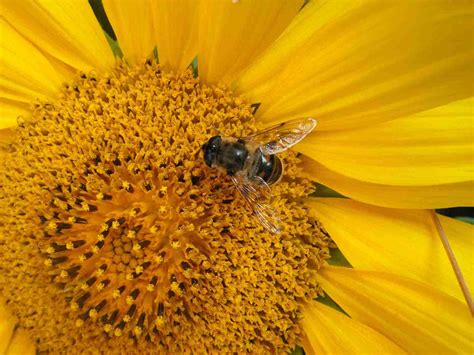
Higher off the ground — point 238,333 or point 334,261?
point 334,261

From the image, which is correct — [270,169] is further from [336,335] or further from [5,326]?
[5,326]

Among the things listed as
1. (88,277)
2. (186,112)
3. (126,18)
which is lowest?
(88,277)

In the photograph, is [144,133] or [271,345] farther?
[271,345]

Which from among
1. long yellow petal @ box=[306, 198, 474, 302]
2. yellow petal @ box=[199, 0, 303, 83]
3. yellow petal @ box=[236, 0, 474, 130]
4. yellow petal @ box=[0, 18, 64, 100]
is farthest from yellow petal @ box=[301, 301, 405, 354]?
yellow petal @ box=[0, 18, 64, 100]

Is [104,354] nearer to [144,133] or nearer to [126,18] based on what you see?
[144,133]

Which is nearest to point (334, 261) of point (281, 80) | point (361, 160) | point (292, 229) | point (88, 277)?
point (292, 229)

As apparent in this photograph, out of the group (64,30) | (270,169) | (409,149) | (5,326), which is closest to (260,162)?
(270,169)

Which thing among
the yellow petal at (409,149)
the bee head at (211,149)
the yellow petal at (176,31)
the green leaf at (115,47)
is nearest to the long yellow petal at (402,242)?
the yellow petal at (409,149)
